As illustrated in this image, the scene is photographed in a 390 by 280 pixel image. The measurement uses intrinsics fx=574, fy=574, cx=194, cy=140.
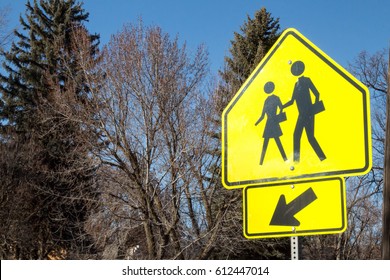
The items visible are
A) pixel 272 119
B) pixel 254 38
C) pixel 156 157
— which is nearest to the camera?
pixel 272 119

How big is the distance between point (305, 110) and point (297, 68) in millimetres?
283

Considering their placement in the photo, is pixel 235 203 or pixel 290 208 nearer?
pixel 290 208

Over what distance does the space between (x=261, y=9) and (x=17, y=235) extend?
16.8 meters

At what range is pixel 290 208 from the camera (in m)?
3.00

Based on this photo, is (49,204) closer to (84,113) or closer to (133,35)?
(84,113)

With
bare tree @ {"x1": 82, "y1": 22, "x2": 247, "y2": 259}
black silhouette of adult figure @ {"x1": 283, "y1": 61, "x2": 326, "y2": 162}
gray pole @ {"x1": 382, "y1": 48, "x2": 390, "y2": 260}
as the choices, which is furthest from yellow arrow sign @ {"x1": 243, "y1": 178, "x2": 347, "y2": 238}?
bare tree @ {"x1": 82, "y1": 22, "x2": 247, "y2": 259}

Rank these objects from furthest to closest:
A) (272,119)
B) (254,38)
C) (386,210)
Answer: (254,38)
(386,210)
(272,119)

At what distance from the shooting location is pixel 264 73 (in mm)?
3275

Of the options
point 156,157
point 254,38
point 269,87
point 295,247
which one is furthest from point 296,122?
point 254,38

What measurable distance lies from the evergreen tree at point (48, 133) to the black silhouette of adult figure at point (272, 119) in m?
17.8

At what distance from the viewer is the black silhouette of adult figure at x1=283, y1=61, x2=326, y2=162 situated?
2973 mm

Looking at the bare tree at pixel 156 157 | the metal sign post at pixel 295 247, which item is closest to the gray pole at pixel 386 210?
the metal sign post at pixel 295 247

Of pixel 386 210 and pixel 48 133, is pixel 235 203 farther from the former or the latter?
pixel 386 210
